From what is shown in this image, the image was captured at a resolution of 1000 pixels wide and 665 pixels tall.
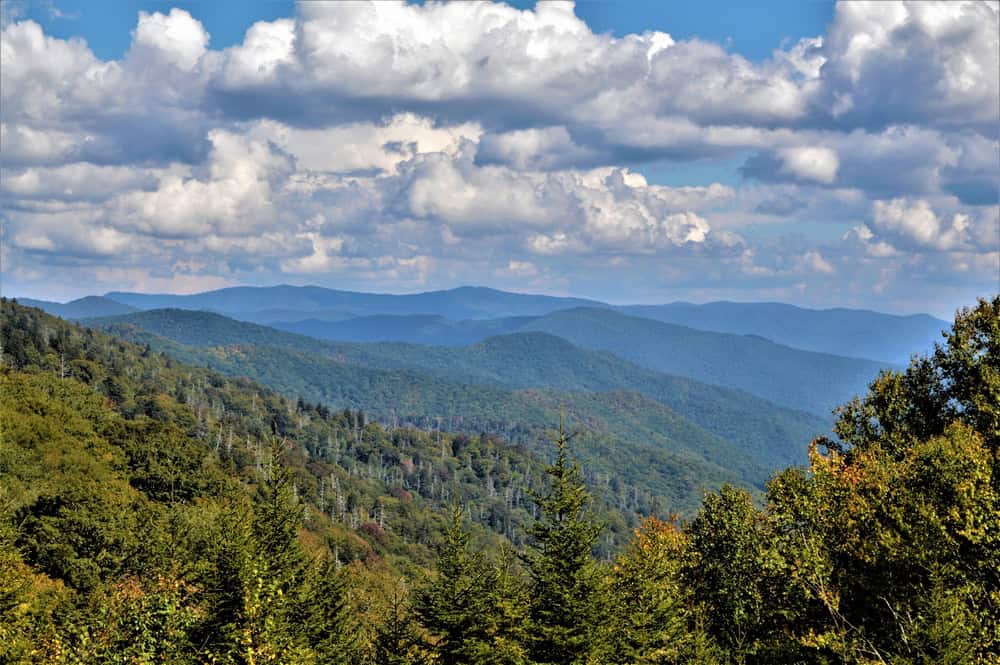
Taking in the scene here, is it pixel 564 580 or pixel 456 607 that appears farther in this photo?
pixel 456 607

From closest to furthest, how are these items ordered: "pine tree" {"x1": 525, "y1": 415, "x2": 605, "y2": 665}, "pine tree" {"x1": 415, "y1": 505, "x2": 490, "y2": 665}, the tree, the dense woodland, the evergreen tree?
the dense woodland
"pine tree" {"x1": 525, "y1": 415, "x2": 605, "y2": 665}
the tree
"pine tree" {"x1": 415, "y1": 505, "x2": 490, "y2": 665}
the evergreen tree

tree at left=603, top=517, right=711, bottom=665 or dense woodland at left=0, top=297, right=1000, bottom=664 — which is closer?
dense woodland at left=0, top=297, right=1000, bottom=664

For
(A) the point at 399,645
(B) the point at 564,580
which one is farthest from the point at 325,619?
(B) the point at 564,580

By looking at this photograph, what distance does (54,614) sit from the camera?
Result: 54750 millimetres

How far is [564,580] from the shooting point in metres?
32.8

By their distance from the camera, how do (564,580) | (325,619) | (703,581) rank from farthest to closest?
(703,581), (325,619), (564,580)

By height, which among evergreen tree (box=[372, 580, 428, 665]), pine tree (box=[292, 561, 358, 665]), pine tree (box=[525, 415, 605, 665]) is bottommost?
evergreen tree (box=[372, 580, 428, 665])

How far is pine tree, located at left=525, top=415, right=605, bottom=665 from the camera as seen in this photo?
31891 mm

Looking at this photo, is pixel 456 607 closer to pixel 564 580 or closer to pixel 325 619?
pixel 564 580

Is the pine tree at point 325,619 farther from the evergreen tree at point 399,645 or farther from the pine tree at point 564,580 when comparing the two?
the pine tree at point 564,580

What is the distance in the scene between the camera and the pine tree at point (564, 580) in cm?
3189

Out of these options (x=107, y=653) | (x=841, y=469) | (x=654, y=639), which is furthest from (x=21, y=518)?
(x=841, y=469)

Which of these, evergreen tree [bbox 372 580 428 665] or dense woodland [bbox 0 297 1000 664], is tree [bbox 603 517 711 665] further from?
evergreen tree [bbox 372 580 428 665]

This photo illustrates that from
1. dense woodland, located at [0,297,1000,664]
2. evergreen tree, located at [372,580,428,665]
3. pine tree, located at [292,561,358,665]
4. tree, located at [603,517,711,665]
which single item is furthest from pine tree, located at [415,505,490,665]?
tree, located at [603,517,711,665]
